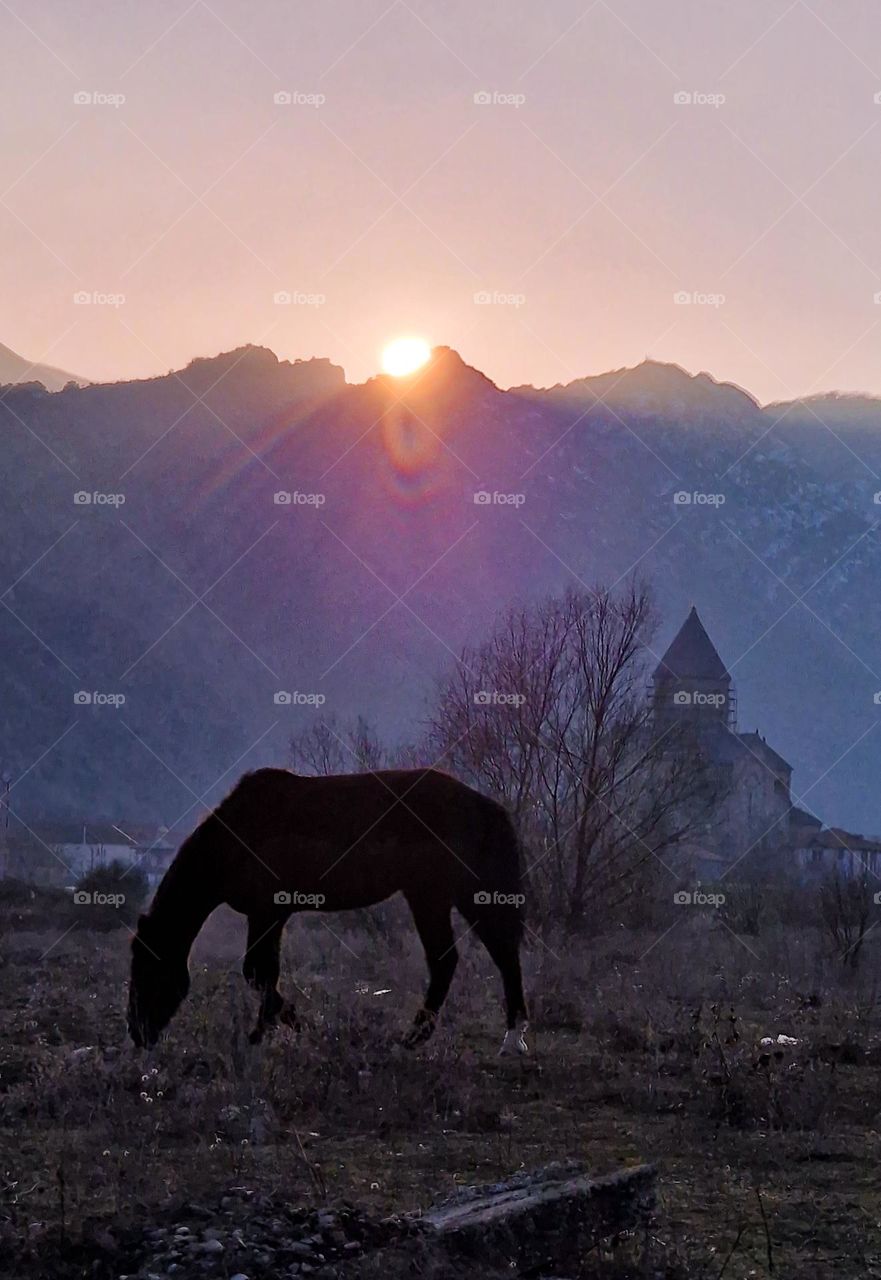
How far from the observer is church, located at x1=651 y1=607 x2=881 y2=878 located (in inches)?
2074

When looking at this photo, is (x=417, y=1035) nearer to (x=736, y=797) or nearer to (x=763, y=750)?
(x=736, y=797)

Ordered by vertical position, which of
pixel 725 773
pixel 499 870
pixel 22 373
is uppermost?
pixel 22 373

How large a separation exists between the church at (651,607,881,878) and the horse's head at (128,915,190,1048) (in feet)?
72.7

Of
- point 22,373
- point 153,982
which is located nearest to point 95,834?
point 153,982

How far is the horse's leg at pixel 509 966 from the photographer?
11.6m

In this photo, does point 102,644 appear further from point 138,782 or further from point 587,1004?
point 587,1004

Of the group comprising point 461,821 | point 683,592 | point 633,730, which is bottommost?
point 461,821

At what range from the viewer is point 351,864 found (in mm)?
12148

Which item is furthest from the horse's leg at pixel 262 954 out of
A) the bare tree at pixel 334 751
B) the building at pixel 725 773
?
the building at pixel 725 773

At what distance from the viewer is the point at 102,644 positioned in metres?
116

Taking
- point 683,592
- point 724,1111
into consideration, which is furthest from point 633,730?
point 683,592

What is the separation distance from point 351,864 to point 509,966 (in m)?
1.60

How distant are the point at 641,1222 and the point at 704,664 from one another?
100855mm

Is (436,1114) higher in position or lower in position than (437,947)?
lower
